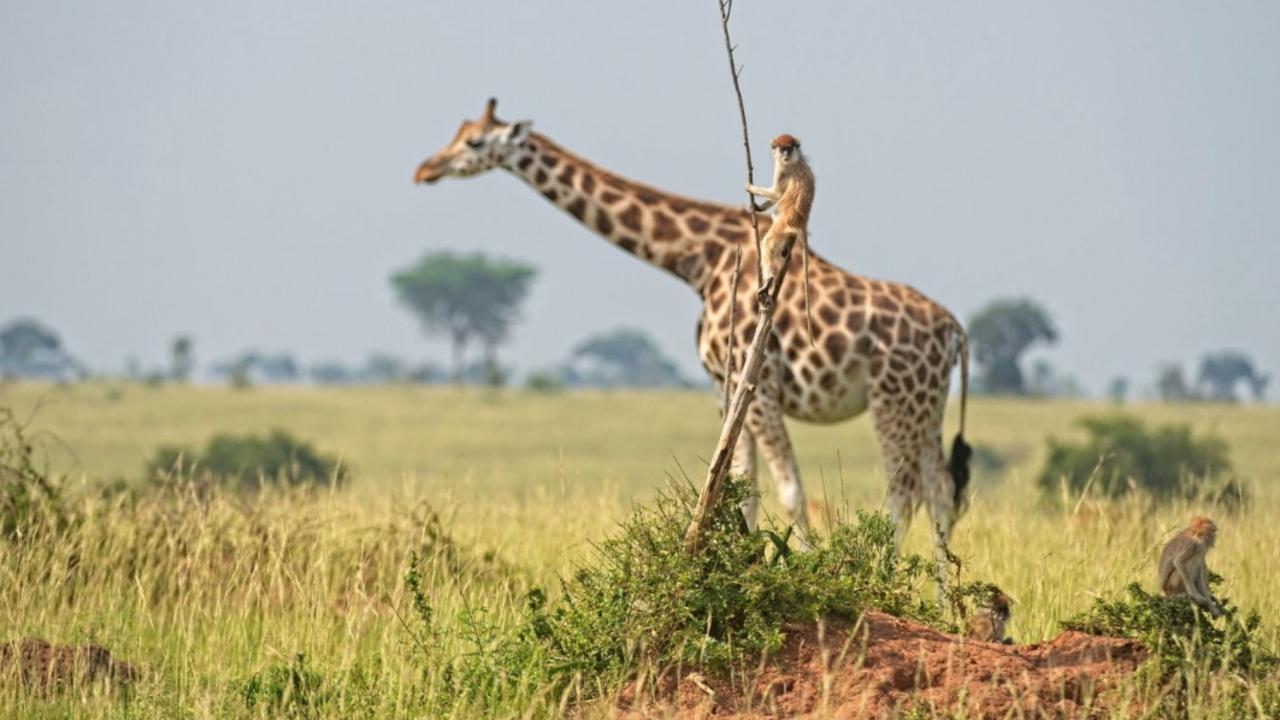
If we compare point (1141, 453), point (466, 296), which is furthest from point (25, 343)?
point (1141, 453)

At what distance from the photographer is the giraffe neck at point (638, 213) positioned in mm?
11328

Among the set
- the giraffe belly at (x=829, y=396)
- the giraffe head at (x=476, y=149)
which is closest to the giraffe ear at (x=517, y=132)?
the giraffe head at (x=476, y=149)

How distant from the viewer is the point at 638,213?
11.8 meters

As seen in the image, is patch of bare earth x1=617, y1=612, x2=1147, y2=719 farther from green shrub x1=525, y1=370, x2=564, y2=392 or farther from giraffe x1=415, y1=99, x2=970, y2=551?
green shrub x1=525, y1=370, x2=564, y2=392

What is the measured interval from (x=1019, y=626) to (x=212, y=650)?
379cm

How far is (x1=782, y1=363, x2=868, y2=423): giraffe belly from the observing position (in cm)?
1052

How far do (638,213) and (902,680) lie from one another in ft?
21.0

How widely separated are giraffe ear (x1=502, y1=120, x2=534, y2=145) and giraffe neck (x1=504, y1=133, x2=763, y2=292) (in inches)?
2.6

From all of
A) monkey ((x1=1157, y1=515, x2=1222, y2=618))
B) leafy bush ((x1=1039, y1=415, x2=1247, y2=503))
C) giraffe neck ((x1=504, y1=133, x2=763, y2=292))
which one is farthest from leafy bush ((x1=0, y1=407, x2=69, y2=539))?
leafy bush ((x1=1039, y1=415, x2=1247, y2=503))

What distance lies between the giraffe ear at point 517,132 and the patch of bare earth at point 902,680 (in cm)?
668

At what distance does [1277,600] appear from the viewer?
8.44m

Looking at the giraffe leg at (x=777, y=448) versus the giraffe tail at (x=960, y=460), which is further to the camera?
the giraffe tail at (x=960, y=460)

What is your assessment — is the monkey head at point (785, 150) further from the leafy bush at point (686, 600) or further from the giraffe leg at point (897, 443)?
the giraffe leg at point (897, 443)

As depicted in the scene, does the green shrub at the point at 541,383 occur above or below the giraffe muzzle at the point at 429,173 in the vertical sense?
below
